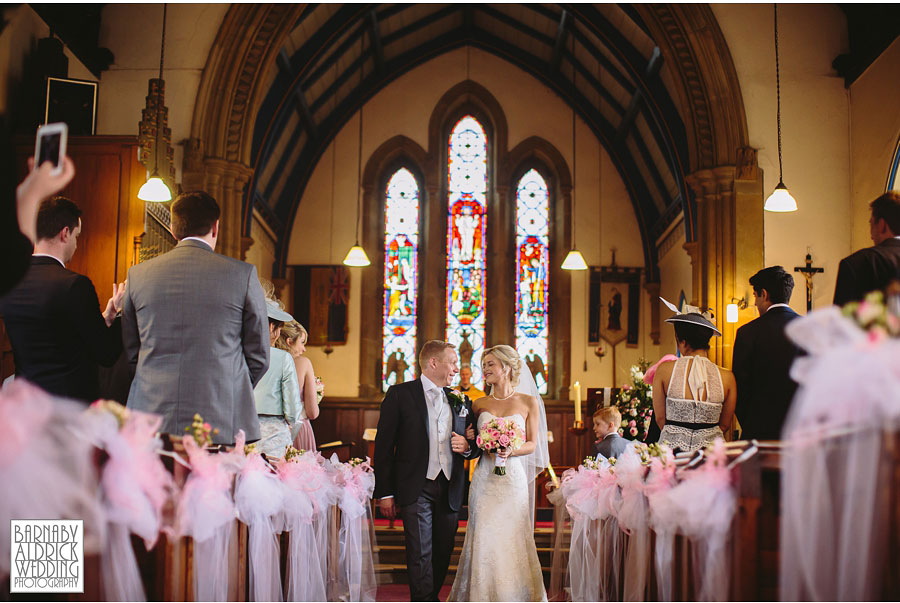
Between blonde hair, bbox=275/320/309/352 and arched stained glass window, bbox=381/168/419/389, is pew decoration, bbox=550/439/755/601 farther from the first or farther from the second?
arched stained glass window, bbox=381/168/419/389

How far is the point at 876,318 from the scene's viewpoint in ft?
7.73

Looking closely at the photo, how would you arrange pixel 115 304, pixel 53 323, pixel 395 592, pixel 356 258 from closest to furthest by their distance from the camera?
1. pixel 53 323
2. pixel 115 304
3. pixel 395 592
4. pixel 356 258

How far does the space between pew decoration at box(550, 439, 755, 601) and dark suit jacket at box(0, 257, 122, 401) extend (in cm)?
218

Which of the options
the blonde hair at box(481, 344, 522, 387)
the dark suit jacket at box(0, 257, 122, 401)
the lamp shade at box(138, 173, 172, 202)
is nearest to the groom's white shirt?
the blonde hair at box(481, 344, 522, 387)

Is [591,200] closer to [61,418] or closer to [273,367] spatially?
[273,367]

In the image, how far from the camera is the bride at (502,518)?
5.43 meters

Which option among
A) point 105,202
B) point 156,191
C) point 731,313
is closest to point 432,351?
point 156,191

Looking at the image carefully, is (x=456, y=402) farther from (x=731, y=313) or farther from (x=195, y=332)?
(x=731, y=313)

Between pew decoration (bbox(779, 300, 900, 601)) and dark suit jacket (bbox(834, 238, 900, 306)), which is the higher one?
dark suit jacket (bbox(834, 238, 900, 306))

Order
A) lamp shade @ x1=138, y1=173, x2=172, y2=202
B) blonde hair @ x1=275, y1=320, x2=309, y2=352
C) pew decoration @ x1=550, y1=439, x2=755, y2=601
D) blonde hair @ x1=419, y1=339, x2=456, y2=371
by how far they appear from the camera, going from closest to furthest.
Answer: pew decoration @ x1=550, y1=439, x2=755, y2=601
blonde hair @ x1=419, y1=339, x2=456, y2=371
blonde hair @ x1=275, y1=320, x2=309, y2=352
lamp shade @ x1=138, y1=173, x2=172, y2=202

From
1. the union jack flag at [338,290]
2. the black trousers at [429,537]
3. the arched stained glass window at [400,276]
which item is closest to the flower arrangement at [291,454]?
the black trousers at [429,537]

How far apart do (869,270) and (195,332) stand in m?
2.54

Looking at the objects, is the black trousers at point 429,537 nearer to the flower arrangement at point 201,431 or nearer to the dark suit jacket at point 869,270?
the flower arrangement at point 201,431

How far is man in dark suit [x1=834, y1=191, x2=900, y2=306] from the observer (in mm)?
3523
